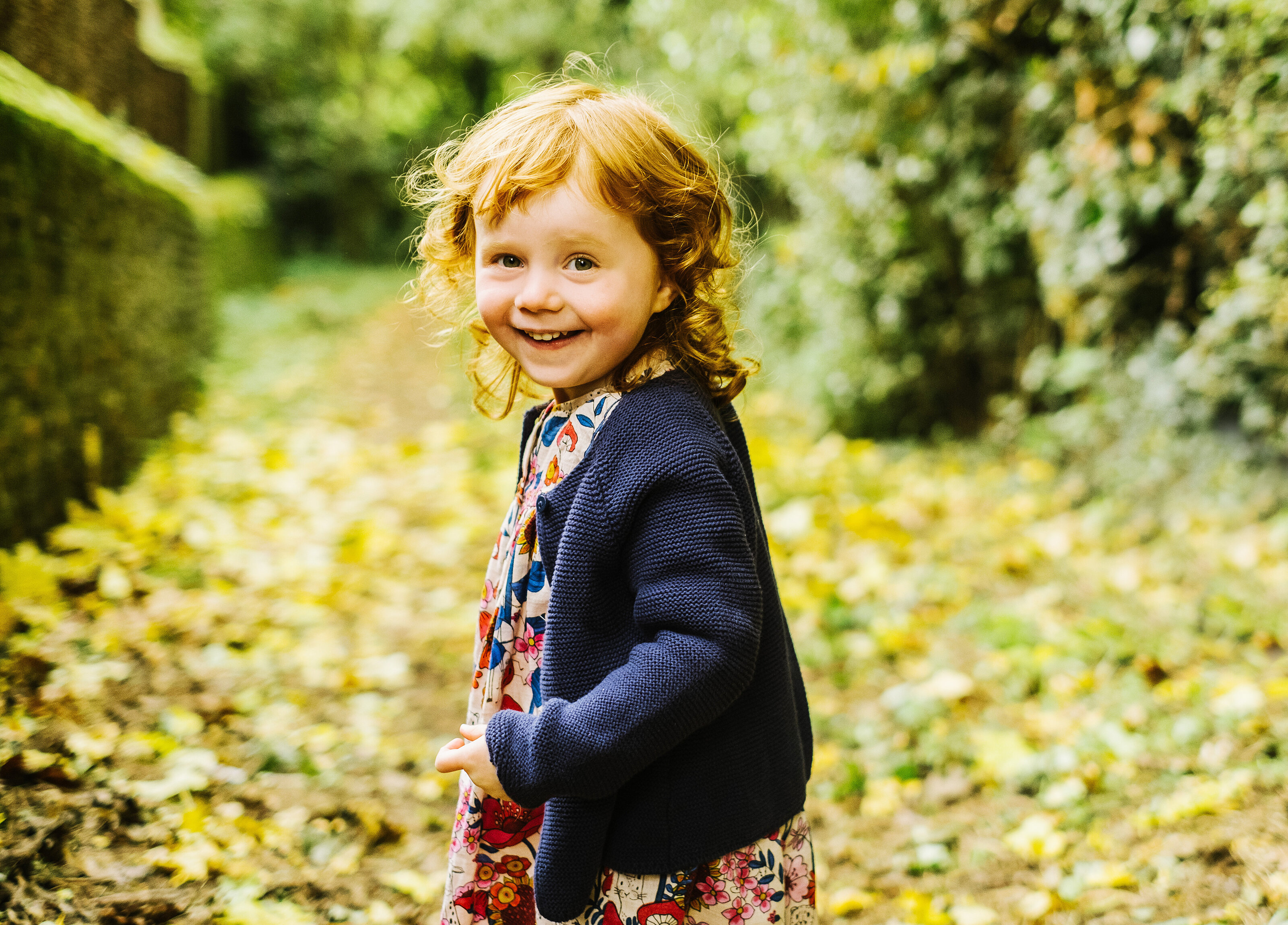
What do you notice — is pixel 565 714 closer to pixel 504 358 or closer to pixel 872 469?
pixel 504 358

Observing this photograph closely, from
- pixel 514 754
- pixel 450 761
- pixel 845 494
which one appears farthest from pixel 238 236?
pixel 514 754

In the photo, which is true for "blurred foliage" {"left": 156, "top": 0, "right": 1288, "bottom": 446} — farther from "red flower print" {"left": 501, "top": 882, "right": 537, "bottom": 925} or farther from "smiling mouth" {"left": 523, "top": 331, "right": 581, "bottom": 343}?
"red flower print" {"left": 501, "top": 882, "right": 537, "bottom": 925}

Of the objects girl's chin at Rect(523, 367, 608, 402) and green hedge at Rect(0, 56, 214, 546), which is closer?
girl's chin at Rect(523, 367, 608, 402)

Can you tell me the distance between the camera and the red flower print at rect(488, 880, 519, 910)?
1511mm

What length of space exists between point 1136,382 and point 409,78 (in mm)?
24761

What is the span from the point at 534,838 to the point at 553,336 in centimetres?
83

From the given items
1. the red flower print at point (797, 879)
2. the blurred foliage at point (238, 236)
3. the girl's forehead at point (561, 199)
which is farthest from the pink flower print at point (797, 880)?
the blurred foliage at point (238, 236)

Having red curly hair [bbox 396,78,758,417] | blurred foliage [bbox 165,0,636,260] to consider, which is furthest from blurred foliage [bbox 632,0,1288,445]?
blurred foliage [bbox 165,0,636,260]

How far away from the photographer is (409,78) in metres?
25.3

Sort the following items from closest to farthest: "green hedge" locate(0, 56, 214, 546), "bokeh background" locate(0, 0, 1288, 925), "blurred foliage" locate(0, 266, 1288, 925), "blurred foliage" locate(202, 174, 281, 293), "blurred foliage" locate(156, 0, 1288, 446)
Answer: "blurred foliage" locate(0, 266, 1288, 925), "bokeh background" locate(0, 0, 1288, 925), "green hedge" locate(0, 56, 214, 546), "blurred foliage" locate(156, 0, 1288, 446), "blurred foliage" locate(202, 174, 281, 293)

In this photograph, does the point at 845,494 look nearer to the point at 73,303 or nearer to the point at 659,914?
the point at 73,303

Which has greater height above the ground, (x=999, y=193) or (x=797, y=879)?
(x=999, y=193)

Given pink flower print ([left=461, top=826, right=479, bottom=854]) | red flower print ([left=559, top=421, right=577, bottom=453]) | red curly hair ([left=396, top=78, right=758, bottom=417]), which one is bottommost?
pink flower print ([left=461, top=826, right=479, bottom=854])

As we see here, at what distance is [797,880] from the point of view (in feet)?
4.91
